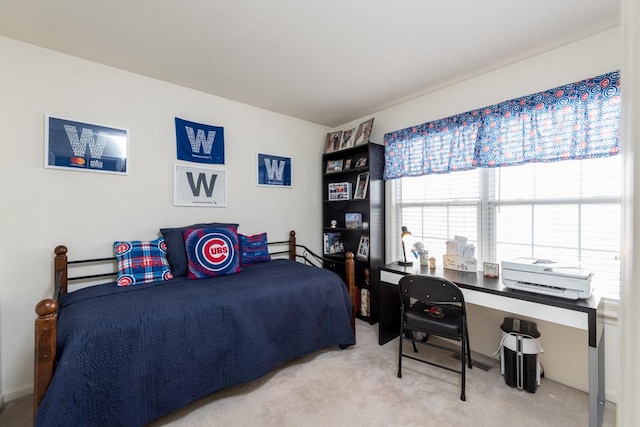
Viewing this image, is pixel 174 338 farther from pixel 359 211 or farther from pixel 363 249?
pixel 359 211

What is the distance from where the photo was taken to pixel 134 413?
1.59 meters

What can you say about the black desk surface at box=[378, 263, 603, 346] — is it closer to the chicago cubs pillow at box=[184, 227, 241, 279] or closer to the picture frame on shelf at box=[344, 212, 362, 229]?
the picture frame on shelf at box=[344, 212, 362, 229]

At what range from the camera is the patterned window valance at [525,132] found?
1.91 metres

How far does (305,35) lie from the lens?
2.00 m

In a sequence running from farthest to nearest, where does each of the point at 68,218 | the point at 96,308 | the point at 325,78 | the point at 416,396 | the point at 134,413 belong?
the point at 325,78 → the point at 68,218 → the point at 416,396 → the point at 96,308 → the point at 134,413

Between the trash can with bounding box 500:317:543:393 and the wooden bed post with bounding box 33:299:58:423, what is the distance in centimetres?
277

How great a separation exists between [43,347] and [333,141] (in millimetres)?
3169

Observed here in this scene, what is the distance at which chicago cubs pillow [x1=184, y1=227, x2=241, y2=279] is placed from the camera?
2434mm

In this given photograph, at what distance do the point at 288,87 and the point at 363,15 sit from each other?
1117 mm

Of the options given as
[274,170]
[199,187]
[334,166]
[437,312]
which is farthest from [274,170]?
[437,312]

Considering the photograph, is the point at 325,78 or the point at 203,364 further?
the point at 325,78

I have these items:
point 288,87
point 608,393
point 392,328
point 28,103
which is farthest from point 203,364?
point 608,393

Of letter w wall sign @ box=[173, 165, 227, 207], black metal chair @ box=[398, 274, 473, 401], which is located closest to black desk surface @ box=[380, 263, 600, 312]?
black metal chair @ box=[398, 274, 473, 401]

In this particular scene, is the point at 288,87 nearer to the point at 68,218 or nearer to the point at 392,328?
the point at 68,218
